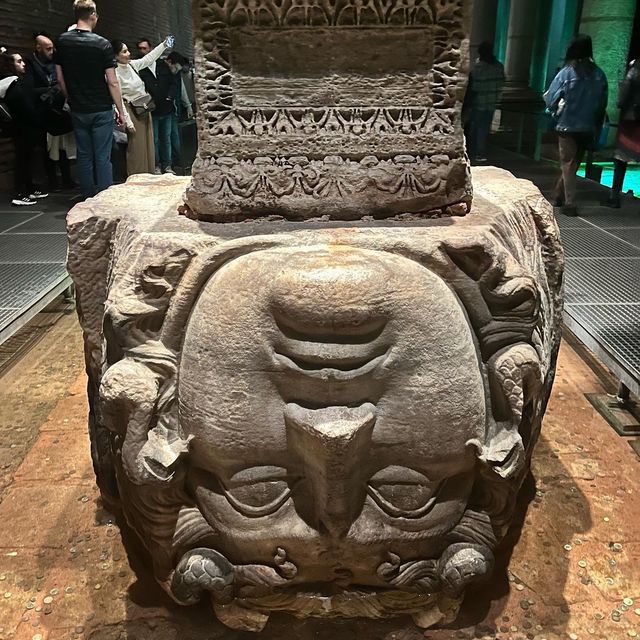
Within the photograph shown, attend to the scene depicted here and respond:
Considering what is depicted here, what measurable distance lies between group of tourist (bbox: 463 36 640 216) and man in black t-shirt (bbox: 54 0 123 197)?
2.63 m

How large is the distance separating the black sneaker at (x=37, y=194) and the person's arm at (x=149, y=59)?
1.68 meters

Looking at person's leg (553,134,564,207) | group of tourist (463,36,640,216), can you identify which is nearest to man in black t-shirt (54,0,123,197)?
group of tourist (463,36,640,216)

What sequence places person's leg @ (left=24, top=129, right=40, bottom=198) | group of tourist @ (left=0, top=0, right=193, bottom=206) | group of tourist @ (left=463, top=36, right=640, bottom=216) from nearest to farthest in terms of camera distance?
1. group of tourist @ (left=0, top=0, right=193, bottom=206)
2. group of tourist @ (left=463, top=36, right=640, bottom=216)
3. person's leg @ (left=24, top=129, right=40, bottom=198)

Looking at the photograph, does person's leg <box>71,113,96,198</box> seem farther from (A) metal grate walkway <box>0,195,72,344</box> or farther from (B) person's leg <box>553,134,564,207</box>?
(B) person's leg <box>553,134,564,207</box>

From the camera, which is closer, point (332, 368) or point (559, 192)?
point (332, 368)

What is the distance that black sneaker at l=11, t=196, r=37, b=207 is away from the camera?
5984mm

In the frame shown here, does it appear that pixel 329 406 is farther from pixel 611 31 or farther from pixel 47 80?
pixel 611 31

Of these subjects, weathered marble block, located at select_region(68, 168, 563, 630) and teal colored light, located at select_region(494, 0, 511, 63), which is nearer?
weathered marble block, located at select_region(68, 168, 563, 630)

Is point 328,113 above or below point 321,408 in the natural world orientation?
above

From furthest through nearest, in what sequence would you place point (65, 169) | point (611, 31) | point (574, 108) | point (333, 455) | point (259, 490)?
point (611, 31) < point (65, 169) < point (574, 108) < point (259, 490) < point (333, 455)

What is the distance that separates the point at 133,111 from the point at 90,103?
0.45 meters

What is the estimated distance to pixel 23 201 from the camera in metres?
6.02

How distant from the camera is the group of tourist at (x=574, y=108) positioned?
4.91 m

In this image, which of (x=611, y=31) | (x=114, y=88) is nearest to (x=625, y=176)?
(x=611, y=31)
